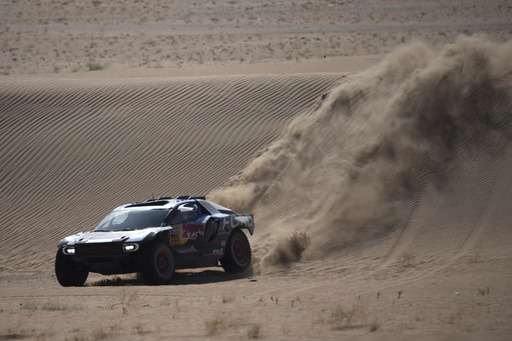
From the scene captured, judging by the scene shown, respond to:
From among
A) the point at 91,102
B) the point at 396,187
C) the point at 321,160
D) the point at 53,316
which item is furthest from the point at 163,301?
the point at 91,102

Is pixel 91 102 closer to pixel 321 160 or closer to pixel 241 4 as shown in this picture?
pixel 321 160

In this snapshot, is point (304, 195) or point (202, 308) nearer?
point (202, 308)

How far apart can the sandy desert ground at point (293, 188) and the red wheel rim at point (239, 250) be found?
48cm

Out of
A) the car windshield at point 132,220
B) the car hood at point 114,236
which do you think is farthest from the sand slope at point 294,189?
the car windshield at point 132,220

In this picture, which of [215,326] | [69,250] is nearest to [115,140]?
[69,250]

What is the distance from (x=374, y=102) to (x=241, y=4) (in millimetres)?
45371

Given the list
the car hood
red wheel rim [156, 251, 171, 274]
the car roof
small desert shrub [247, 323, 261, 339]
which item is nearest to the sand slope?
small desert shrub [247, 323, 261, 339]

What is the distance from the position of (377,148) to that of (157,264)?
680 centimetres

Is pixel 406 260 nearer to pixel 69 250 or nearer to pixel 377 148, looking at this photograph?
pixel 377 148

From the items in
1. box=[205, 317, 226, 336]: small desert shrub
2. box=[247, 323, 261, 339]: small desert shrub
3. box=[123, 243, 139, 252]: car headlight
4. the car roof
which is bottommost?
box=[247, 323, 261, 339]: small desert shrub

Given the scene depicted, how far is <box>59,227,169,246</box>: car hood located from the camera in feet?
44.5

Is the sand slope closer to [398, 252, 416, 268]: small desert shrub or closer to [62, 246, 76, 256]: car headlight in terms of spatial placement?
[398, 252, 416, 268]: small desert shrub

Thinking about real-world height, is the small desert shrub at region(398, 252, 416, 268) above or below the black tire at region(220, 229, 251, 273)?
below

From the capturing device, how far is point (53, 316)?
10.8m
